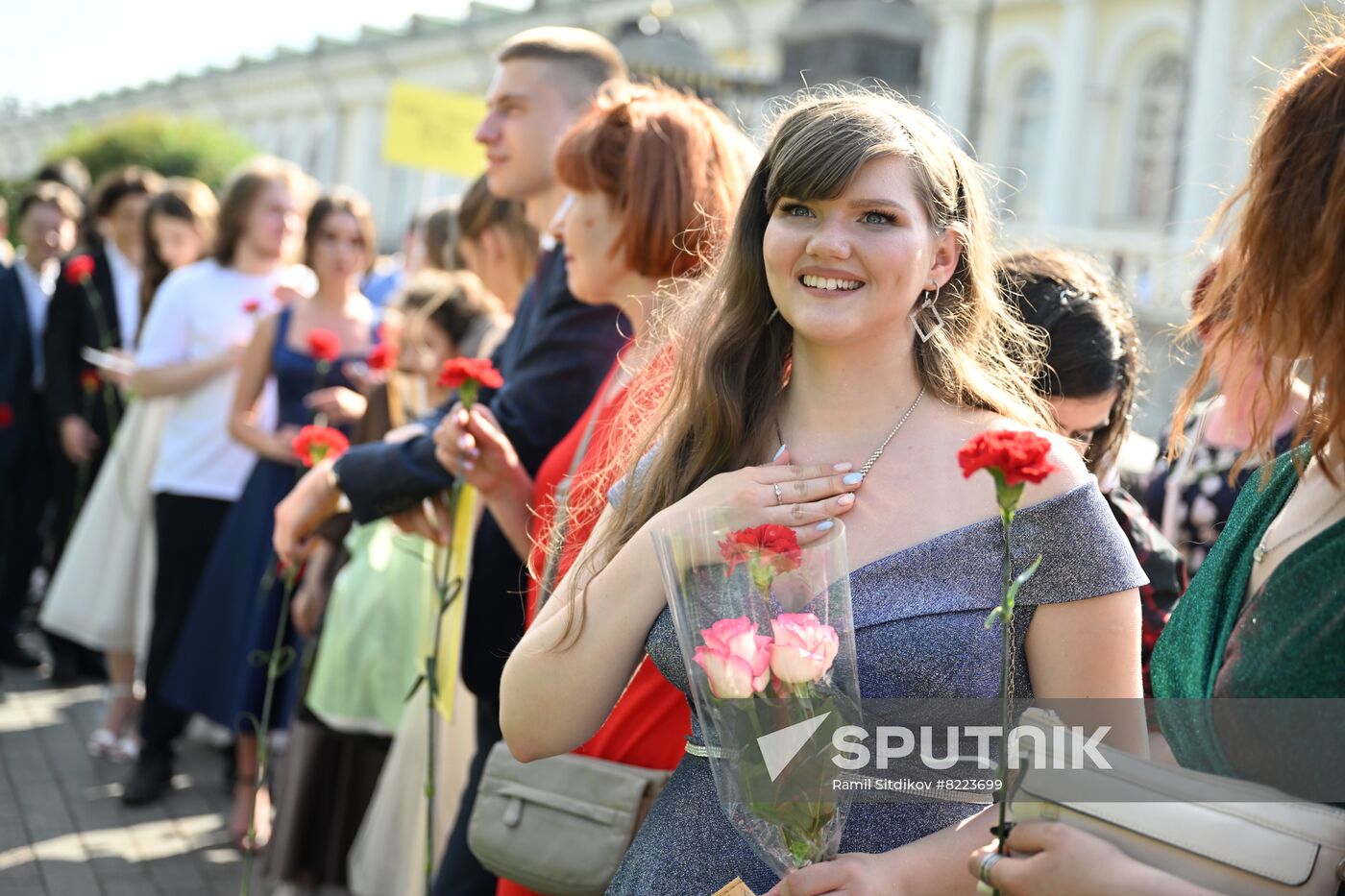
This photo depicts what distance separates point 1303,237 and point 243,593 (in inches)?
181

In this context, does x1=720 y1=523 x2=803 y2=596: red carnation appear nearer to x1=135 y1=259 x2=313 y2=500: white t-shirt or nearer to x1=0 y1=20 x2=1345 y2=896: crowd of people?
x1=0 y1=20 x2=1345 y2=896: crowd of people

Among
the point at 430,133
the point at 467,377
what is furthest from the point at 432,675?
the point at 430,133

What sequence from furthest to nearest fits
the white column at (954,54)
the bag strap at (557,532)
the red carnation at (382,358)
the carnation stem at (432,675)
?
the white column at (954,54) → the red carnation at (382,358) → the carnation stem at (432,675) → the bag strap at (557,532)

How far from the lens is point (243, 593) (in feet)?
18.6

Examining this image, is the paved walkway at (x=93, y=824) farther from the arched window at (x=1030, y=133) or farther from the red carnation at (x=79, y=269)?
the arched window at (x=1030, y=133)

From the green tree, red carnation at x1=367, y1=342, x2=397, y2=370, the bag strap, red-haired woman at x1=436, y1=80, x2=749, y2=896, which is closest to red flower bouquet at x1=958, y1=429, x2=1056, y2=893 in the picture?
→ the bag strap

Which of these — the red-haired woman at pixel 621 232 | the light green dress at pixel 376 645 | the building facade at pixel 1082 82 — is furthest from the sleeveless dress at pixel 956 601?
the building facade at pixel 1082 82

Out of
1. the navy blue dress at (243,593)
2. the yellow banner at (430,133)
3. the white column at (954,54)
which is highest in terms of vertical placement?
the white column at (954,54)

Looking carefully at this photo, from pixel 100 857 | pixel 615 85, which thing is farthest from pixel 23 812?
pixel 615 85

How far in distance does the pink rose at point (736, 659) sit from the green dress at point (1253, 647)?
1.72 ft

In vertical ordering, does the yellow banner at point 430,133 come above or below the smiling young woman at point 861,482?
above

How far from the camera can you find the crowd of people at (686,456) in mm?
1890

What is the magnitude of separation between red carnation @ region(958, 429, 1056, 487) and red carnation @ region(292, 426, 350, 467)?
89.3 inches

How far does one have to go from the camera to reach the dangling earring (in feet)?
7.47
